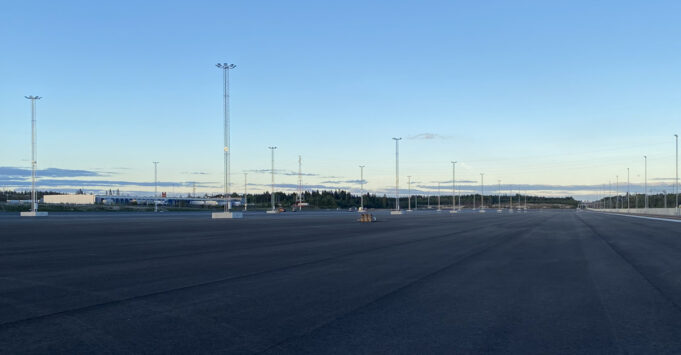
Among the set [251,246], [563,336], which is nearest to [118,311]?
[563,336]

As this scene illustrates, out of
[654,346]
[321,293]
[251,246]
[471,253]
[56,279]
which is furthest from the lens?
[251,246]

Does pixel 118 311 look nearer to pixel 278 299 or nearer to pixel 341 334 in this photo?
pixel 278 299

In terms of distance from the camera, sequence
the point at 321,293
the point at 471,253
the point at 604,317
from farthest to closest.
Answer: the point at 471,253 → the point at 321,293 → the point at 604,317

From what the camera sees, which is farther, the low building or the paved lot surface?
the low building

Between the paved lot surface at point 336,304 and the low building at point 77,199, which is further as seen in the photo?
the low building at point 77,199

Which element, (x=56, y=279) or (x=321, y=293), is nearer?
(x=321, y=293)

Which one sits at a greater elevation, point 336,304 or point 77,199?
point 77,199

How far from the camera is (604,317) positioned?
7855 mm

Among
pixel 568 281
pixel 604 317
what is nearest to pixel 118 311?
pixel 604 317

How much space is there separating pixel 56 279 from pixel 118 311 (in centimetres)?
404

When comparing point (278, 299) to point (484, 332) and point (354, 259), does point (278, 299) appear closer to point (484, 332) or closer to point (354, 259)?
point (484, 332)

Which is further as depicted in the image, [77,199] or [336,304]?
[77,199]

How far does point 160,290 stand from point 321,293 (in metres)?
2.79

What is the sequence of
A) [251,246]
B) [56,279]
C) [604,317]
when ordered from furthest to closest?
[251,246] < [56,279] < [604,317]
